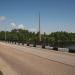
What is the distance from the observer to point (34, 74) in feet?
35.0

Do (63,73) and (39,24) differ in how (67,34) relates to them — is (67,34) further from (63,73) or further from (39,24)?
(63,73)

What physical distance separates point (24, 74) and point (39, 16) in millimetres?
37599

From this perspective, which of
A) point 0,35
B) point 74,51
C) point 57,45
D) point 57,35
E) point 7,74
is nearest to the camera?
point 7,74

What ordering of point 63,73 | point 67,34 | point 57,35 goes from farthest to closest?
point 67,34 → point 57,35 → point 63,73

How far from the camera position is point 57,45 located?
112ft

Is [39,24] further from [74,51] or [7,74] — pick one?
[7,74]

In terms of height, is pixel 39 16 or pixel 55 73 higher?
pixel 39 16

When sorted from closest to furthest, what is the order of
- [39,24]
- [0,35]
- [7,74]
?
[7,74], [39,24], [0,35]

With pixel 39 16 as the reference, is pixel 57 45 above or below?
below

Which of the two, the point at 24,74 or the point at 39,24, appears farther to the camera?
the point at 39,24

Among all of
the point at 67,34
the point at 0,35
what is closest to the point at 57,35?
the point at 67,34

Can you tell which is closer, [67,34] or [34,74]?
[34,74]

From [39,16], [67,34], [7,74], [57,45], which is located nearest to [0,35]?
[67,34]

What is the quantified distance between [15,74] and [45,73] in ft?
5.30
